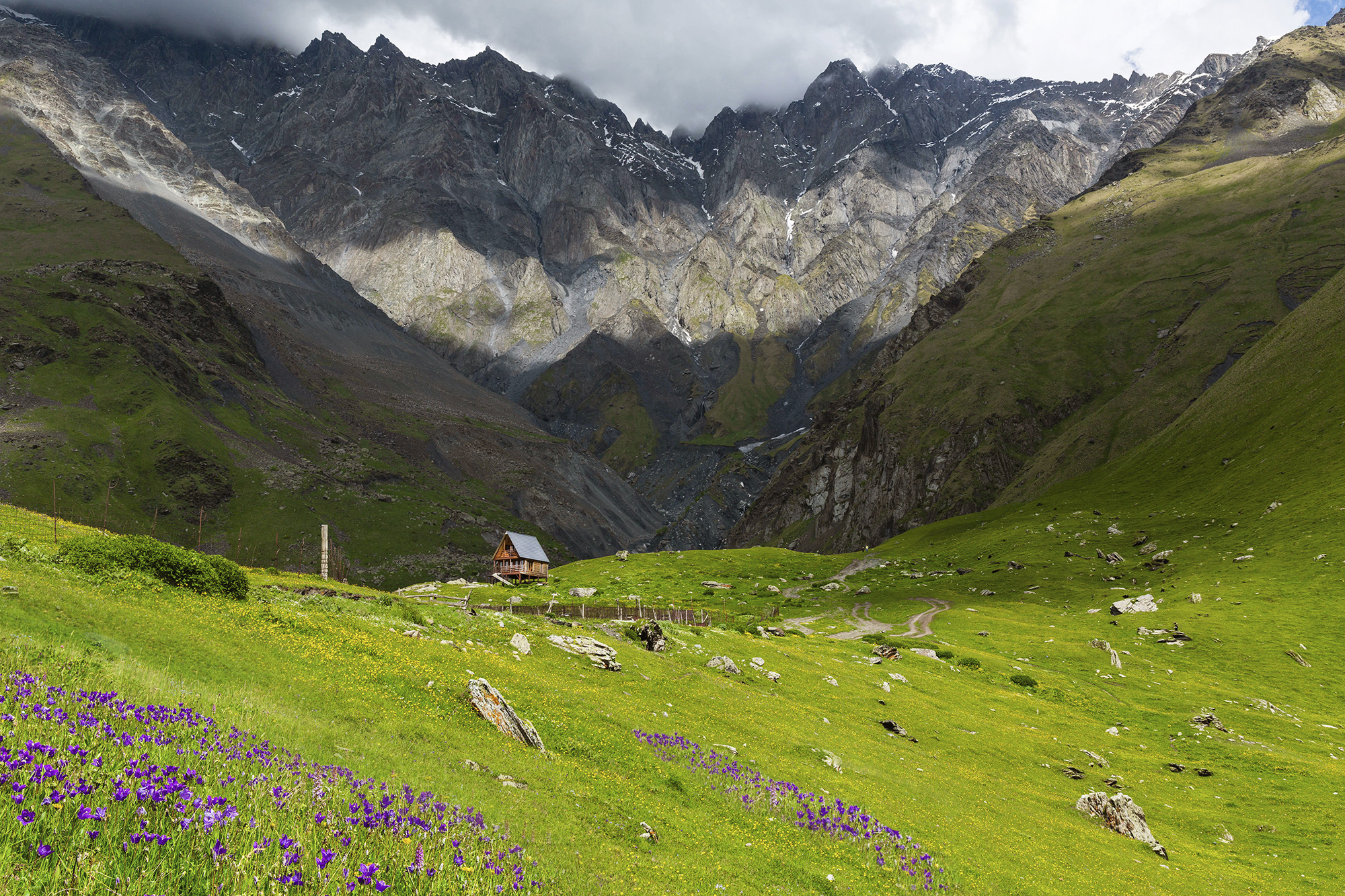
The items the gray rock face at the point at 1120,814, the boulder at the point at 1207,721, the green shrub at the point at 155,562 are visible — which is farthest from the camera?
the boulder at the point at 1207,721

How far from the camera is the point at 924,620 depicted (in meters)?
79.2

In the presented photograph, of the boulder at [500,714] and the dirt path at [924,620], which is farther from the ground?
the boulder at [500,714]

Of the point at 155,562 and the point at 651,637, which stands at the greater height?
the point at 155,562

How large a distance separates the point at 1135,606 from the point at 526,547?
83.5 meters

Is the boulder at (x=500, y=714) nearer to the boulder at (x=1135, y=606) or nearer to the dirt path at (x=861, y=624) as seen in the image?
the dirt path at (x=861, y=624)

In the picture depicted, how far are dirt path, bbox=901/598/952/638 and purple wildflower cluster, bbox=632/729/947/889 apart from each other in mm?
→ 53772

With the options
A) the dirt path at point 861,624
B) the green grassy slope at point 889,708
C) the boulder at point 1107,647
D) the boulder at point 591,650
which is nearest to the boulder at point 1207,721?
the green grassy slope at point 889,708

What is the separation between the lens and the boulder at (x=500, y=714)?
60.7ft

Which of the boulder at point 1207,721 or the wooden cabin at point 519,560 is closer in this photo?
the boulder at point 1207,721

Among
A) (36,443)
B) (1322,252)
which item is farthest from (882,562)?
(36,443)

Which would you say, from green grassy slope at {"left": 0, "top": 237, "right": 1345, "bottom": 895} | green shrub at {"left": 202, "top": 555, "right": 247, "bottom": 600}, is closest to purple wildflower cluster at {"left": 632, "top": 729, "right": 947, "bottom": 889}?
green grassy slope at {"left": 0, "top": 237, "right": 1345, "bottom": 895}

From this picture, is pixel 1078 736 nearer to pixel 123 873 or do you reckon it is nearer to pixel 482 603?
pixel 123 873

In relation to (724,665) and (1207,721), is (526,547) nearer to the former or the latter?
(724,665)

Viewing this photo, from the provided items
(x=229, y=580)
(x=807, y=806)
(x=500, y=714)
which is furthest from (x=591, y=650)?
(x=229, y=580)
